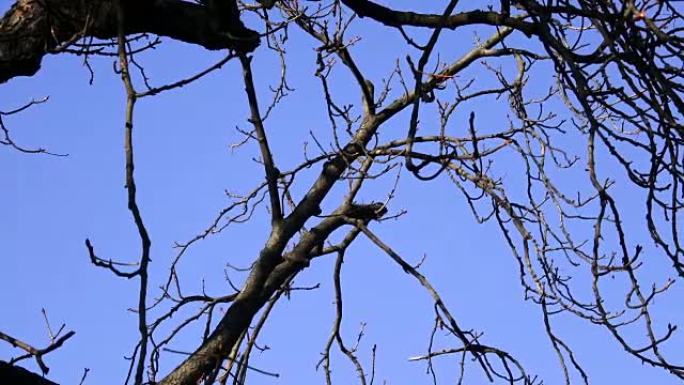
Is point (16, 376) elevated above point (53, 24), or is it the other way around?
point (53, 24)

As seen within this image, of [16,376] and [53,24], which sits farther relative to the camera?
[53,24]

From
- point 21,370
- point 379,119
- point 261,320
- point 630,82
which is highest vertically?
point 379,119

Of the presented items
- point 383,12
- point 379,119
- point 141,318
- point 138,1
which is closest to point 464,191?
point 379,119

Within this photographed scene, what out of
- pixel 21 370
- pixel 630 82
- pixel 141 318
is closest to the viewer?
pixel 141 318

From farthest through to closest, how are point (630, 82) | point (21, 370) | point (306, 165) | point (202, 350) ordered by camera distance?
point (306, 165) < point (202, 350) < point (21, 370) < point (630, 82)

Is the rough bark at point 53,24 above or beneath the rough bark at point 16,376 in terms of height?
above

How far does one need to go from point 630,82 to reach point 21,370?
2.22 m

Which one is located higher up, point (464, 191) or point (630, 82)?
point (464, 191)

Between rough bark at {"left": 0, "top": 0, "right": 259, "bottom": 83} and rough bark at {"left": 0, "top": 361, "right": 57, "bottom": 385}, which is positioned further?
rough bark at {"left": 0, "top": 0, "right": 259, "bottom": 83}

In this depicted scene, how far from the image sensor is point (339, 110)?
509 centimetres

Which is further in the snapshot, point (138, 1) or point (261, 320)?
point (261, 320)

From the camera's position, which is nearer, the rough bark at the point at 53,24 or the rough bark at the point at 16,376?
the rough bark at the point at 16,376

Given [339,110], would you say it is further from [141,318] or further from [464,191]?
[141,318]

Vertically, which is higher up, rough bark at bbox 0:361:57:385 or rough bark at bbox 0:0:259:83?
rough bark at bbox 0:0:259:83
